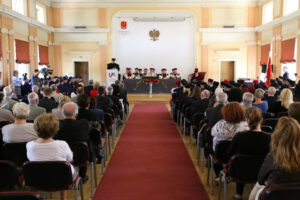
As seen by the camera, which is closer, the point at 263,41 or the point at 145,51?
the point at 263,41

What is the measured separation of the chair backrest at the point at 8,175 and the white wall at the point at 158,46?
16428mm

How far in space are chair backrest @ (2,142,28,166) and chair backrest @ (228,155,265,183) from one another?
2.27 metres

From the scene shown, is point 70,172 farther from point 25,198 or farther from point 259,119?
point 259,119

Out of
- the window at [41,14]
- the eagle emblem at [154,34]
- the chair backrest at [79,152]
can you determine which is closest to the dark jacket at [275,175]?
the chair backrest at [79,152]

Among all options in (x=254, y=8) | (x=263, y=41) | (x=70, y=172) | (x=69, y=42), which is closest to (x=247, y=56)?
(x=263, y=41)

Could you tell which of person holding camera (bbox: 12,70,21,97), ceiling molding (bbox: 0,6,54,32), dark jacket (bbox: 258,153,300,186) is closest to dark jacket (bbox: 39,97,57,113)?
dark jacket (bbox: 258,153,300,186)

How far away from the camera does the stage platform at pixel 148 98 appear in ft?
50.2

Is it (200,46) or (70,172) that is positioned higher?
(200,46)

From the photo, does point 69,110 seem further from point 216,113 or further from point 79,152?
point 216,113

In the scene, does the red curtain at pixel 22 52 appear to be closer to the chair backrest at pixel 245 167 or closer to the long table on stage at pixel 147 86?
the long table on stage at pixel 147 86

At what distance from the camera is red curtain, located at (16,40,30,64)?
1388cm

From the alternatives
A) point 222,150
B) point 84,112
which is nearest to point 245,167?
point 222,150

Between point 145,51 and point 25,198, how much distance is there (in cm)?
1789

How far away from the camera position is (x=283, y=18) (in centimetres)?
1428
